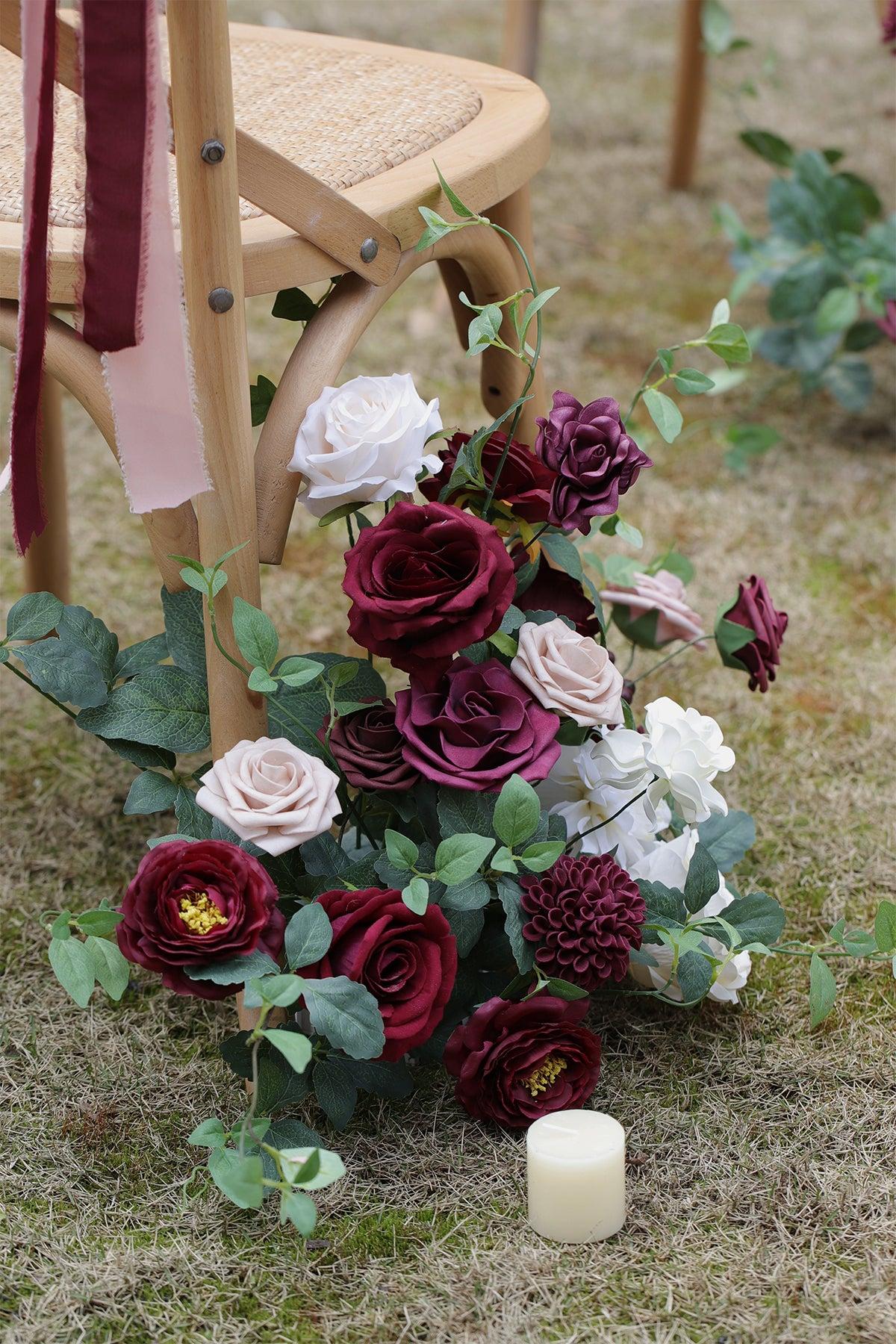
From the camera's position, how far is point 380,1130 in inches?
37.8

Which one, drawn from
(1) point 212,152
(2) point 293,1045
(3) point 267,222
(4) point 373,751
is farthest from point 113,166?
(2) point 293,1045

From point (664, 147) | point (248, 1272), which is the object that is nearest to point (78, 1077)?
point (248, 1272)

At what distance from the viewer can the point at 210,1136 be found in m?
0.83

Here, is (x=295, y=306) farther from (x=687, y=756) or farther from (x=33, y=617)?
(x=687, y=756)

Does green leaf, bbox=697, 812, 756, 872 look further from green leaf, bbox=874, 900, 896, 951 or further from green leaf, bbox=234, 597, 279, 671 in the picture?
green leaf, bbox=234, 597, 279, 671

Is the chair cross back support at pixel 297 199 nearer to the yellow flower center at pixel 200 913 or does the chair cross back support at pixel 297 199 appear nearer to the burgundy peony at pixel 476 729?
the burgundy peony at pixel 476 729

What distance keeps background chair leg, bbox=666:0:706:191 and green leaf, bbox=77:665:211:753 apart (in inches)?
81.6

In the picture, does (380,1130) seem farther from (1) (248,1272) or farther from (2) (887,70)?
(2) (887,70)

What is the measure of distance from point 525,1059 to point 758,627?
15.7 inches

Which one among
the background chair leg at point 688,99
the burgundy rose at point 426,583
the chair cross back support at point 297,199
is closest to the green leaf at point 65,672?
the burgundy rose at point 426,583

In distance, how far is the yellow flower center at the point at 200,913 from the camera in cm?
83

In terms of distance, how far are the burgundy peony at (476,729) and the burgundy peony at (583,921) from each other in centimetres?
7

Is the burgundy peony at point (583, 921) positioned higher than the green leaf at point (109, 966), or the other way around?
the burgundy peony at point (583, 921)

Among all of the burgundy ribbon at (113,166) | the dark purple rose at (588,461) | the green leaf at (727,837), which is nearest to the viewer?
the burgundy ribbon at (113,166)
